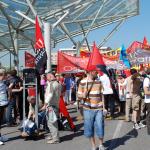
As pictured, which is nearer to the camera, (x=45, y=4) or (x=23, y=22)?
(x=45, y=4)

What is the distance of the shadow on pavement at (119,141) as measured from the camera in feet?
34.6

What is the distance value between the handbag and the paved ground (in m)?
0.56

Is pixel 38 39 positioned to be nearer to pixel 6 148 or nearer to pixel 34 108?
pixel 34 108

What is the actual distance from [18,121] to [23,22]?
60.8ft

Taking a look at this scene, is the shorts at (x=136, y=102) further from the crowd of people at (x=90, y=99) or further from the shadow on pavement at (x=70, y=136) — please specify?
the shadow on pavement at (x=70, y=136)

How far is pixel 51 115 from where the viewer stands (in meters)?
11.2

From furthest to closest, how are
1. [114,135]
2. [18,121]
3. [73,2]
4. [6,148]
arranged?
1. [73,2]
2. [18,121]
3. [114,135]
4. [6,148]

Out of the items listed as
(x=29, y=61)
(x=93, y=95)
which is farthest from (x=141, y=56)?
(x=93, y=95)

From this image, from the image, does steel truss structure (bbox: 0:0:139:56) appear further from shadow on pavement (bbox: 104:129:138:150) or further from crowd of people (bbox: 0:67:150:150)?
shadow on pavement (bbox: 104:129:138:150)

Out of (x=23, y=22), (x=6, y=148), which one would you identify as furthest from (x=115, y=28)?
(x=6, y=148)

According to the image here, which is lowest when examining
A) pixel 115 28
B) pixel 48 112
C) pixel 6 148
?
pixel 6 148

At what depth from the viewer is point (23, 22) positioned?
32.8 metres

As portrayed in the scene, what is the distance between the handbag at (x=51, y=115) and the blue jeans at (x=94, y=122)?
1.40m

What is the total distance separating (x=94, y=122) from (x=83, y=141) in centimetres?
142
